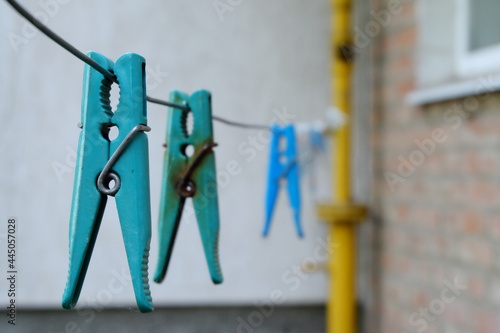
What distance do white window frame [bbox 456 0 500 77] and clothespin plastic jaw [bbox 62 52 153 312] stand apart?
4.43ft

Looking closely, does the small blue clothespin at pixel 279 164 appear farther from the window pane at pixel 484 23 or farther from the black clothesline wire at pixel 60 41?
the window pane at pixel 484 23

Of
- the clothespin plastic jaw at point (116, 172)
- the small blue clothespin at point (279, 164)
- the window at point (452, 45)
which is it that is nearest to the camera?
the clothespin plastic jaw at point (116, 172)

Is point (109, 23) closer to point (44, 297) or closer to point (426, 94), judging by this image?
point (44, 297)

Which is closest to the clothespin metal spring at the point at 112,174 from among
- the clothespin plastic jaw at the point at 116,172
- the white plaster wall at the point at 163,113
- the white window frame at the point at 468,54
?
the clothespin plastic jaw at the point at 116,172

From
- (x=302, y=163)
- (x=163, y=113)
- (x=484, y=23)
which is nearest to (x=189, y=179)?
(x=163, y=113)

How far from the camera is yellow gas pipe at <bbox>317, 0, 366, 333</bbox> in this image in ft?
6.47

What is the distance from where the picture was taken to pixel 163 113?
4.89 feet

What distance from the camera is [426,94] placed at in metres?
1.82

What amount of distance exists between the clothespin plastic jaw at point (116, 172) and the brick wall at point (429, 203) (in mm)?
1232

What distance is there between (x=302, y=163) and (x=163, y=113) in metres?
0.67

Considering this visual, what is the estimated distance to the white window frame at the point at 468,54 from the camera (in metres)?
1.72

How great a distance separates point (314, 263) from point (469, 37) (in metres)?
0.94

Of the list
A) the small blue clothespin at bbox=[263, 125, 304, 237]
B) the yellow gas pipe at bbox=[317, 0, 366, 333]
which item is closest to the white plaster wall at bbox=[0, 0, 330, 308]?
the yellow gas pipe at bbox=[317, 0, 366, 333]

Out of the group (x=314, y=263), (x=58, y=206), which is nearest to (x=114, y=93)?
(x=58, y=206)
